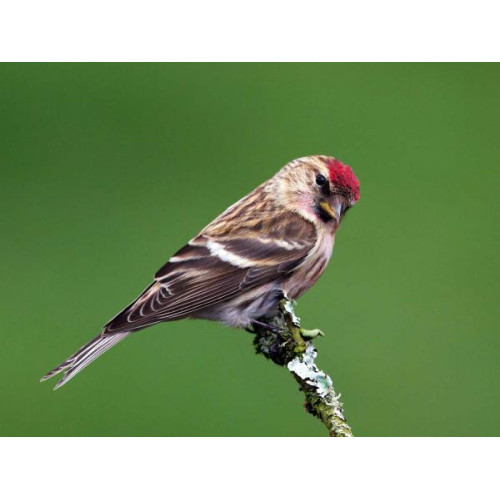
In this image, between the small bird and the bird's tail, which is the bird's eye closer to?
the small bird

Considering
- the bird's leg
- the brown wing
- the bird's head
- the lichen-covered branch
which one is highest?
the bird's head

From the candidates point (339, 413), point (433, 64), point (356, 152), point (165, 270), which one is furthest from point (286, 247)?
point (433, 64)

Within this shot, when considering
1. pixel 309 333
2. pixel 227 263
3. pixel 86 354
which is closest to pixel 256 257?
pixel 227 263

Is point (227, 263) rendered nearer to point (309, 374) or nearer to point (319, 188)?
point (319, 188)

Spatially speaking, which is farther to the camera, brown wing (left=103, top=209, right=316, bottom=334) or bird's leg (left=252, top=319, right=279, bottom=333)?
brown wing (left=103, top=209, right=316, bottom=334)

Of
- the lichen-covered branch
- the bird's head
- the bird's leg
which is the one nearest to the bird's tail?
the bird's leg

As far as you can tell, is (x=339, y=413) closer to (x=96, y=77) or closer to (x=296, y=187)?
(x=296, y=187)

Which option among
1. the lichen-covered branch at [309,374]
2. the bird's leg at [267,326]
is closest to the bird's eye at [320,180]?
the bird's leg at [267,326]

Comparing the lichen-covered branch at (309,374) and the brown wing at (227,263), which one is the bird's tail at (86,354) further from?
the lichen-covered branch at (309,374)
